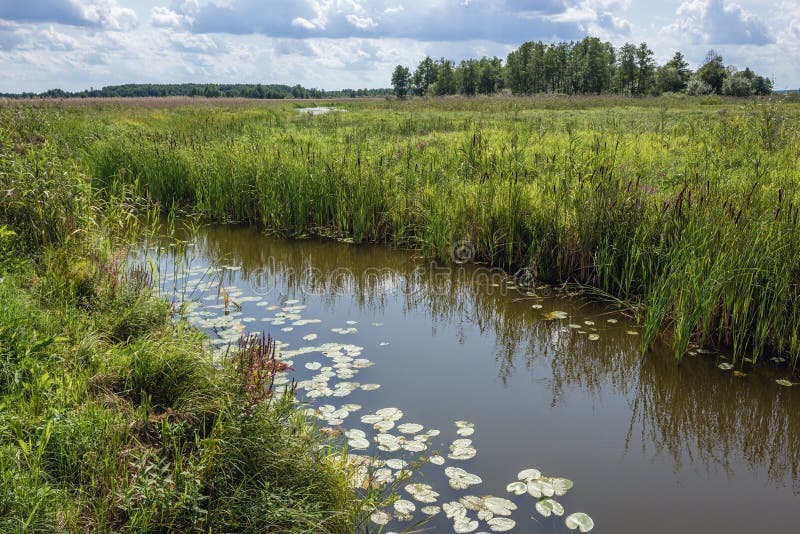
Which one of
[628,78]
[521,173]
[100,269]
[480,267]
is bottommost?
[480,267]

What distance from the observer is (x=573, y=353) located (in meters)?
4.84

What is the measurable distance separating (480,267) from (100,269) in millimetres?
4205

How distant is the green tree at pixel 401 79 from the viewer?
263 feet

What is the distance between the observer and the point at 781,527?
286 centimetres

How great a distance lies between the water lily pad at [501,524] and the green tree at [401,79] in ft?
267

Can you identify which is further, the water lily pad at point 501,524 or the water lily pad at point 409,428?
the water lily pad at point 409,428

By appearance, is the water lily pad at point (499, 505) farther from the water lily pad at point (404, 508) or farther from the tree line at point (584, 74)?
the tree line at point (584, 74)

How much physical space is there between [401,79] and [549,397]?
81.9 metres

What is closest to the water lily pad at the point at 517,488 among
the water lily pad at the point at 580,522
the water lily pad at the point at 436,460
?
the water lily pad at the point at 580,522

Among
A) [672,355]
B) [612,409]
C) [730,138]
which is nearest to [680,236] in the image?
[672,355]

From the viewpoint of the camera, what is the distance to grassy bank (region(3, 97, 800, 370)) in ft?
14.9

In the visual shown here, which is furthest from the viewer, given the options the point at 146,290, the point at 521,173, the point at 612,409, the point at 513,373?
the point at 521,173

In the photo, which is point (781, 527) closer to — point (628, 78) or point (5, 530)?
point (5, 530)

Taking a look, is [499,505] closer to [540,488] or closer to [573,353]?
[540,488]
